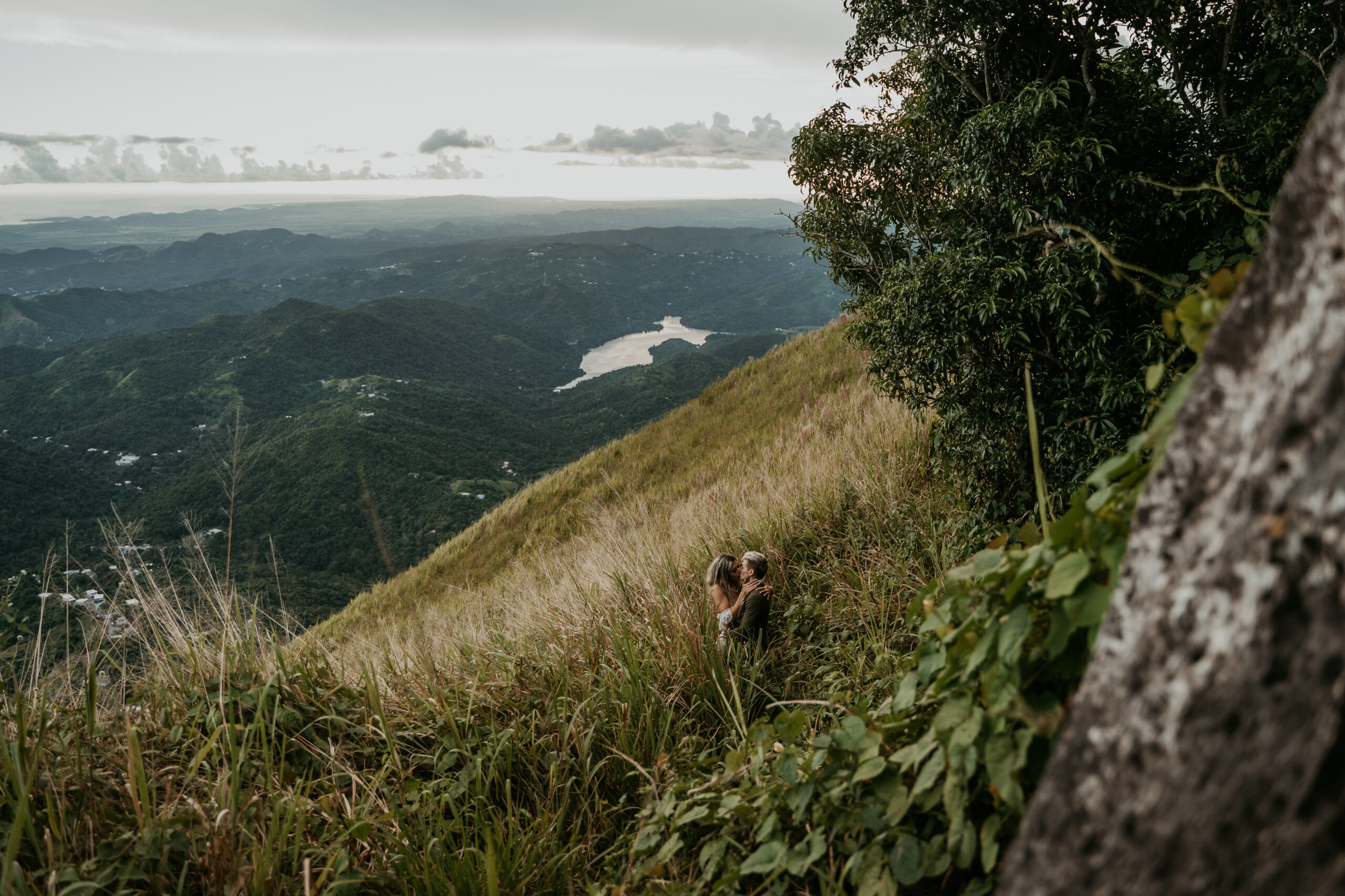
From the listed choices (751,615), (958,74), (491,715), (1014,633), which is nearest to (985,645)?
(1014,633)

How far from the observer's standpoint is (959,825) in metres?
1.36

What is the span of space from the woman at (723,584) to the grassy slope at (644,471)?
6.87 metres

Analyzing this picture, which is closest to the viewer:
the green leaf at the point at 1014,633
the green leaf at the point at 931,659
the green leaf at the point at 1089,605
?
the green leaf at the point at 1089,605

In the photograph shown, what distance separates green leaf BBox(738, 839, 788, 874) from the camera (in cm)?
161

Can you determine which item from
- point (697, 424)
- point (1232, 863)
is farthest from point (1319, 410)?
point (697, 424)

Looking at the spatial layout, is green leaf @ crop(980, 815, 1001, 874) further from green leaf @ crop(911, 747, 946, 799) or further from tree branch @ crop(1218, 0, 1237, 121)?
tree branch @ crop(1218, 0, 1237, 121)

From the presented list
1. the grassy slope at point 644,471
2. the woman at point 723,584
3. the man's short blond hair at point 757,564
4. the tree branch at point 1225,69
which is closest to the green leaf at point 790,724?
the woman at point 723,584

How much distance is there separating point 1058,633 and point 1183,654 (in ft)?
1.15

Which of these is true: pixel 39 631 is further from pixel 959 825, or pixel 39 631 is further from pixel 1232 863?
pixel 1232 863

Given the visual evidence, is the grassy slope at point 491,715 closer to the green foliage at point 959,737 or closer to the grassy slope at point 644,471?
the green foliage at point 959,737

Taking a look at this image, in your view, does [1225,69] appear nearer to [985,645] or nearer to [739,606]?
[739,606]

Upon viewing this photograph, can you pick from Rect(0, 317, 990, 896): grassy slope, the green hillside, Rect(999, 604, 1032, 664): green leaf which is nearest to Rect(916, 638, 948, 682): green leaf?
Rect(999, 604, 1032, 664): green leaf

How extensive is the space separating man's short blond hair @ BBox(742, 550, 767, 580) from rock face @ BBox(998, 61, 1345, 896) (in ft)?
10.8

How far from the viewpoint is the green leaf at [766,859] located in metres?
1.61
